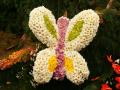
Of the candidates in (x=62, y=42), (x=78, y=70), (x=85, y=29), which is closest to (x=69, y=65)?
(x=78, y=70)

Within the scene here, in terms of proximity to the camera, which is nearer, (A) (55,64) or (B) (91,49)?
(A) (55,64)

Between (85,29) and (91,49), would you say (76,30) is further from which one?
(91,49)

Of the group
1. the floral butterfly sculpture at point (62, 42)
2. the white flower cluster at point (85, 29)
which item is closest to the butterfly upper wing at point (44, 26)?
the floral butterfly sculpture at point (62, 42)

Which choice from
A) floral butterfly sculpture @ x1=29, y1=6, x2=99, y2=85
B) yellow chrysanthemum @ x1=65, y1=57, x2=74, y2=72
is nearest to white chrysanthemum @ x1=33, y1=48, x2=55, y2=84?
floral butterfly sculpture @ x1=29, y1=6, x2=99, y2=85

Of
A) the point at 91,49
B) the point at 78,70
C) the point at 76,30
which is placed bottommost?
the point at 78,70

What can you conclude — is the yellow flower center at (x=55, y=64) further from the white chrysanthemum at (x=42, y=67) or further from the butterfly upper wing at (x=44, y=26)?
the butterfly upper wing at (x=44, y=26)

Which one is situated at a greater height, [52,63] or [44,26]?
[44,26]

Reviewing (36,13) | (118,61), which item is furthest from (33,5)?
(118,61)

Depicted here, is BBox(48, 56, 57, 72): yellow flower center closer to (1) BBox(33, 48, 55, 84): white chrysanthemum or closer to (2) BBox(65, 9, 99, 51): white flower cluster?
(1) BBox(33, 48, 55, 84): white chrysanthemum
